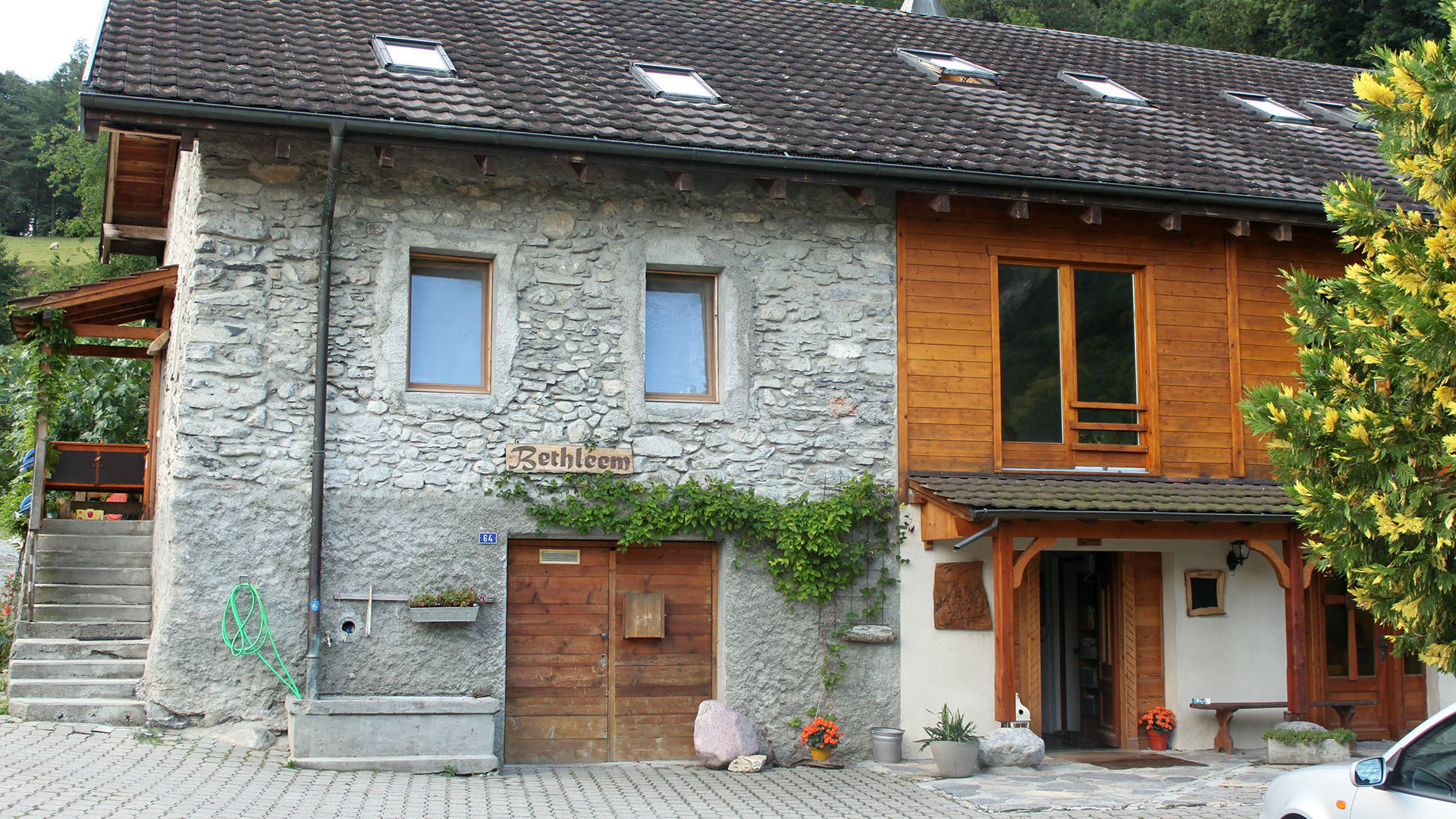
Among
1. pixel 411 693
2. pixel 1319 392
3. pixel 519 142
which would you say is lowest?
pixel 411 693

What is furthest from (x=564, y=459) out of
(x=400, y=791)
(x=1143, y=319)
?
(x=1143, y=319)

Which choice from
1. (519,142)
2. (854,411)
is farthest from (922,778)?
(519,142)

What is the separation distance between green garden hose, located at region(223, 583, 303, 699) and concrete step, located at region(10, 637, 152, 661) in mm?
875

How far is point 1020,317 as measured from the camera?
10211 millimetres

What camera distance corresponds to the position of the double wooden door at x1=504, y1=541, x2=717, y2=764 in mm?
8977

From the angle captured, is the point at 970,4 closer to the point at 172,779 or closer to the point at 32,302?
the point at 32,302

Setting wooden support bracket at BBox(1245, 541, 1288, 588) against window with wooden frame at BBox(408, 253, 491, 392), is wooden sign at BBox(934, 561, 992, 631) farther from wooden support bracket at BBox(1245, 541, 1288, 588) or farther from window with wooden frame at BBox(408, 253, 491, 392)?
window with wooden frame at BBox(408, 253, 491, 392)

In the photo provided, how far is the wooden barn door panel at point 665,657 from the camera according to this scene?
9.17 m

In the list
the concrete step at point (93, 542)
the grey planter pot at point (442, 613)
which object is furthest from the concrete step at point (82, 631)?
the grey planter pot at point (442, 613)

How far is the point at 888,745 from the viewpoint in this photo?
9.20m

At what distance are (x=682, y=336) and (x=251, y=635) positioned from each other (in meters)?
3.73

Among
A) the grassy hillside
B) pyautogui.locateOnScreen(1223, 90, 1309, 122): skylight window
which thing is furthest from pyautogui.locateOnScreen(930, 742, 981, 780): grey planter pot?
the grassy hillside

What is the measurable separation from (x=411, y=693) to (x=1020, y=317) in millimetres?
5551

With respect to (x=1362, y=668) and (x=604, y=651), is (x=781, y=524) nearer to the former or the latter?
(x=604, y=651)
